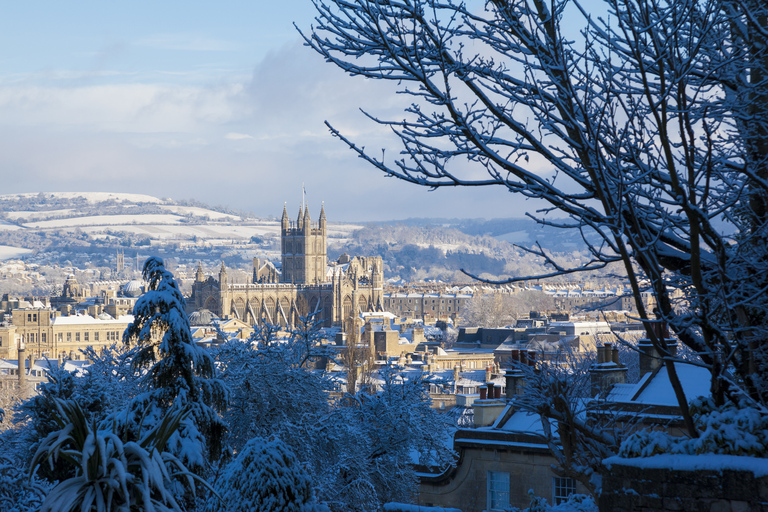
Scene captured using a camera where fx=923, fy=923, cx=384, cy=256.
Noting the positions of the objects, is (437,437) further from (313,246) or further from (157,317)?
(313,246)

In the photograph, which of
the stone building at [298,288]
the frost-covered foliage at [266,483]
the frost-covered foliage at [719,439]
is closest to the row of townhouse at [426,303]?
the stone building at [298,288]

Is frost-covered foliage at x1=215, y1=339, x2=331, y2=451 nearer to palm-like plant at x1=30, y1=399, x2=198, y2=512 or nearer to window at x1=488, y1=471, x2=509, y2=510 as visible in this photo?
window at x1=488, y1=471, x2=509, y2=510

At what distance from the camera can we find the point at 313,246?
527ft

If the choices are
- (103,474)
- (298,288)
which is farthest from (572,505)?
(298,288)

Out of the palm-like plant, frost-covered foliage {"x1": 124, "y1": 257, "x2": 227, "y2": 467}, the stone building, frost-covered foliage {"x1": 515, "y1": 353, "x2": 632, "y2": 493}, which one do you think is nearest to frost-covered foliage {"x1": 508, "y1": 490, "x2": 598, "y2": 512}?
frost-covered foliage {"x1": 515, "y1": 353, "x2": 632, "y2": 493}

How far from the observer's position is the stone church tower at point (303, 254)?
159500 mm

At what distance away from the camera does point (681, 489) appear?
16.1 feet

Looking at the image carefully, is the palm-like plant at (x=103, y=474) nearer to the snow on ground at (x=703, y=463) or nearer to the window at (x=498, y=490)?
the snow on ground at (x=703, y=463)

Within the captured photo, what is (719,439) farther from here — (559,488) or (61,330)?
(61,330)

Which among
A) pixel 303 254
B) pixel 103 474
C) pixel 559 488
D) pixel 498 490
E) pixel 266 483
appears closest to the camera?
pixel 103 474

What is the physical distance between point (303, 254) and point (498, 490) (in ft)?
473

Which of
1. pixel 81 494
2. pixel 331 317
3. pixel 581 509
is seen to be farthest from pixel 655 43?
pixel 331 317

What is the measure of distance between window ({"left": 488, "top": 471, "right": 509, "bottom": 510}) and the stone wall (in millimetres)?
11640

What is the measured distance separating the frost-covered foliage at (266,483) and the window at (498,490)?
9373mm
